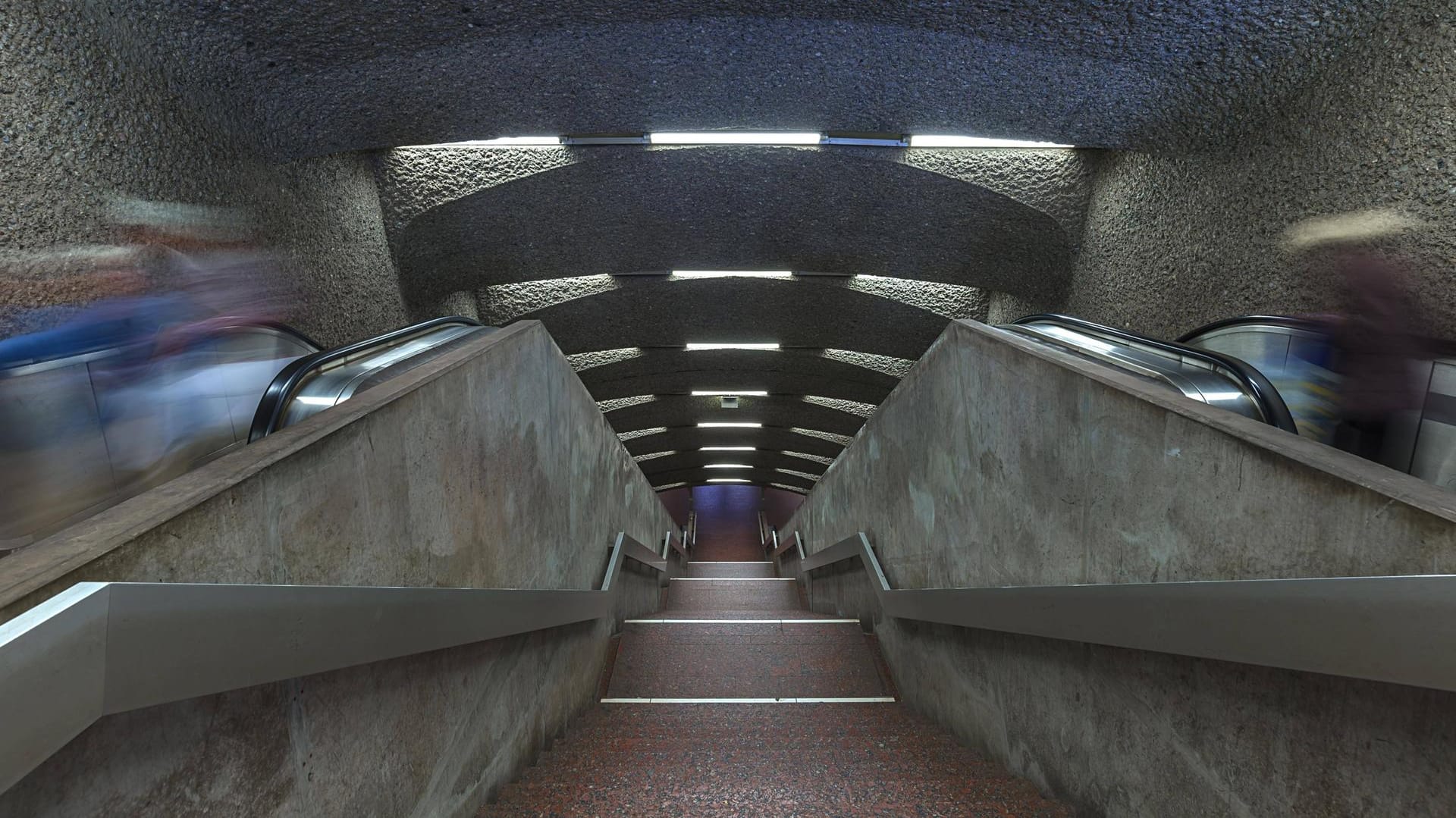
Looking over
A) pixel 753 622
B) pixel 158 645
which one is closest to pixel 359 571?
pixel 158 645

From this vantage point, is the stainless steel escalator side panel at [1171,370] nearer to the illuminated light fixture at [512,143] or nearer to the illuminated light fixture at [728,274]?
the illuminated light fixture at [512,143]

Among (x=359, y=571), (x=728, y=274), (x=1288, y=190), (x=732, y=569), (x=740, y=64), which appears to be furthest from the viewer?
(x=732, y=569)

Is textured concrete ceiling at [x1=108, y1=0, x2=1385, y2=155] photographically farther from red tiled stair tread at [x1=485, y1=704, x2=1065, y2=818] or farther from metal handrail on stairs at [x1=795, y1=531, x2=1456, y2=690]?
red tiled stair tread at [x1=485, y1=704, x2=1065, y2=818]

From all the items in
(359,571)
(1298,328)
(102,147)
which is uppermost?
(102,147)

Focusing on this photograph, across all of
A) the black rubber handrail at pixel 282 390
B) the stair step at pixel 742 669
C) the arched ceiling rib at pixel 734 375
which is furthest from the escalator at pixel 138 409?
the arched ceiling rib at pixel 734 375

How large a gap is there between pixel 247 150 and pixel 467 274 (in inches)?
134

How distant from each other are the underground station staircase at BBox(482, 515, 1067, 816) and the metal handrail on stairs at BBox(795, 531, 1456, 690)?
0.82m

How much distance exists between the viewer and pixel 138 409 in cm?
337

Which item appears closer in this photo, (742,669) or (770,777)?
(770,777)

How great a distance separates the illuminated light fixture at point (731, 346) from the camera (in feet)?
38.3

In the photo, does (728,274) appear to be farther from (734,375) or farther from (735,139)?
(734,375)

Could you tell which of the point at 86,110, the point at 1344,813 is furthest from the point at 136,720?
the point at 86,110

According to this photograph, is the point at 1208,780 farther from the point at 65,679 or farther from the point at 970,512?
Result: the point at 65,679

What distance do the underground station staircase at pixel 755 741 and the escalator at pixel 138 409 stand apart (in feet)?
5.63
